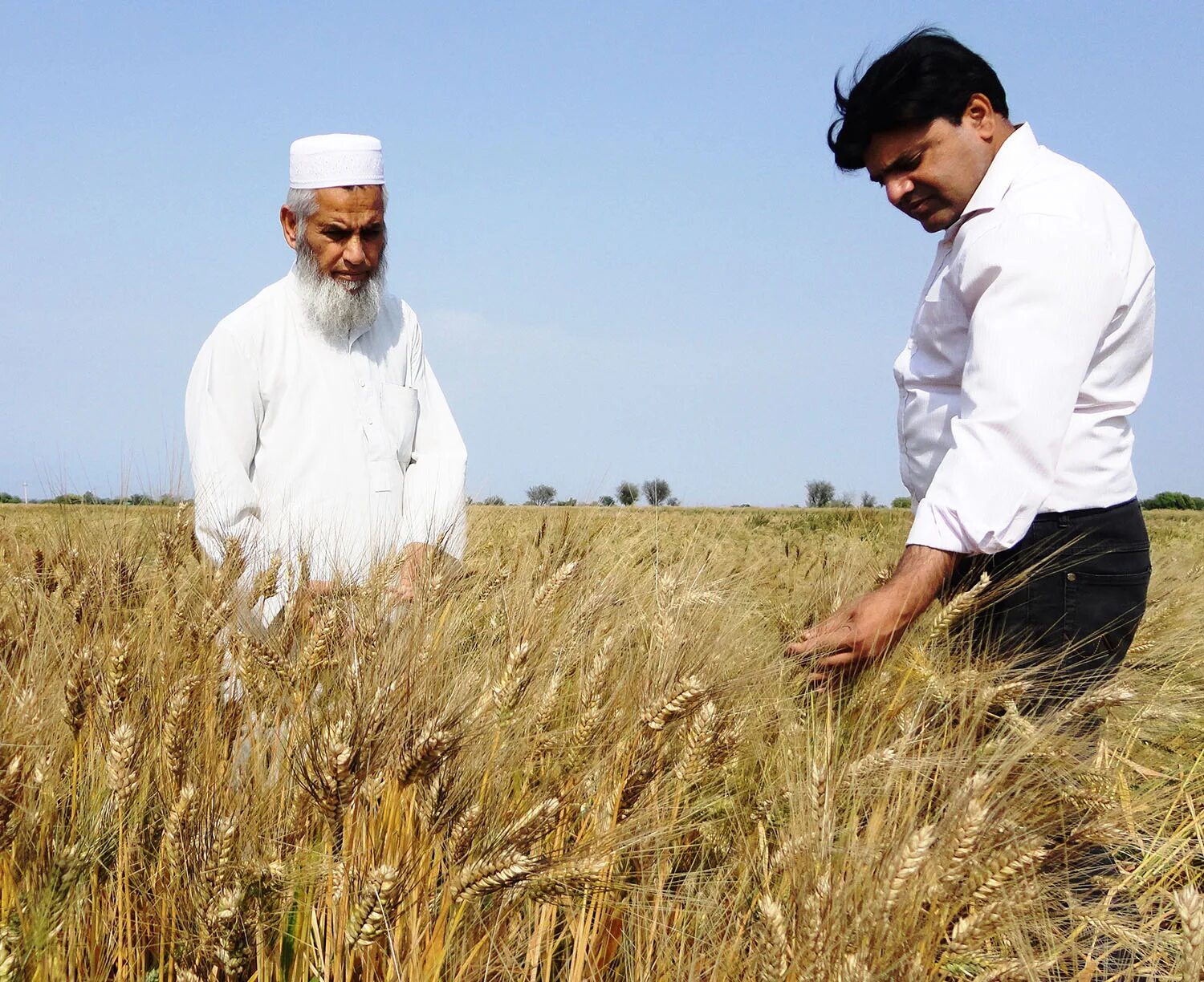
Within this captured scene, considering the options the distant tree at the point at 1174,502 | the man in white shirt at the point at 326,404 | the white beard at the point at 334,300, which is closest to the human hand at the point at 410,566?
the man in white shirt at the point at 326,404

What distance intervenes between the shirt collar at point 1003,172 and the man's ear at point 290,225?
2.12 m

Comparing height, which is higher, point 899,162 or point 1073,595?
point 899,162

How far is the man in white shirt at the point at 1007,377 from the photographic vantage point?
1821mm

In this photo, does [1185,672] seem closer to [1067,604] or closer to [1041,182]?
[1067,604]

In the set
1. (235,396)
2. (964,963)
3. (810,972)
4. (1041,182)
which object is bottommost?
(964,963)

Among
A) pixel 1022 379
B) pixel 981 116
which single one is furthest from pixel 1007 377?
pixel 981 116

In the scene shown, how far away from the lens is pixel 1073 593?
2.08 m

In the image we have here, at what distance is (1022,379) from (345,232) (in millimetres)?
2102

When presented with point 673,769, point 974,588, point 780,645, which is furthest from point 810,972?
point 780,645

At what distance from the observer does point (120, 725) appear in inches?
54.5

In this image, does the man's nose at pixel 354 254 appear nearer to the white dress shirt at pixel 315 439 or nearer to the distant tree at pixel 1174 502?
the white dress shirt at pixel 315 439

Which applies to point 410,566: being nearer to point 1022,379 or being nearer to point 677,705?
point 677,705

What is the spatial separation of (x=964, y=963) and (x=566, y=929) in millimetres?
618

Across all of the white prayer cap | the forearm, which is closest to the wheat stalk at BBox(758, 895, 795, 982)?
the forearm
